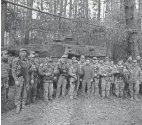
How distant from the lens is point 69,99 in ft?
28.1

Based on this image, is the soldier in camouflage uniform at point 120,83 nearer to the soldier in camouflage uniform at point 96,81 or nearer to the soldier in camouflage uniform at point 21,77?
the soldier in camouflage uniform at point 96,81

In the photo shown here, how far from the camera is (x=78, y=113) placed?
7027mm

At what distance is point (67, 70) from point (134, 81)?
3305mm

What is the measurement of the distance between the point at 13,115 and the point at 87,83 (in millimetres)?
3963

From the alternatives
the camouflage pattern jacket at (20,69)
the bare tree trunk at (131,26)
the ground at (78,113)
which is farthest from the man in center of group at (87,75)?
the bare tree trunk at (131,26)

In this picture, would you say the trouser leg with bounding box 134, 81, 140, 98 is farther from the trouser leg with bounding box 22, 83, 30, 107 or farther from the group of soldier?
the trouser leg with bounding box 22, 83, 30, 107

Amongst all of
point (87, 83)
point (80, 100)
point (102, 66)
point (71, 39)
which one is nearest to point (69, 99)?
point (80, 100)

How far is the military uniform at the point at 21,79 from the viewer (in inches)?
268

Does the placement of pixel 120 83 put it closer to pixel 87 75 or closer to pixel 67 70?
pixel 87 75

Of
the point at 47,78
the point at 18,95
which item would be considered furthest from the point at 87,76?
the point at 18,95

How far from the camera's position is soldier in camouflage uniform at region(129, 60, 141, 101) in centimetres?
942

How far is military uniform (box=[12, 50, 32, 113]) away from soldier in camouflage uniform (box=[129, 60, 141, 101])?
5.00 meters

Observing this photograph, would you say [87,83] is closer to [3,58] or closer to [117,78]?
[117,78]

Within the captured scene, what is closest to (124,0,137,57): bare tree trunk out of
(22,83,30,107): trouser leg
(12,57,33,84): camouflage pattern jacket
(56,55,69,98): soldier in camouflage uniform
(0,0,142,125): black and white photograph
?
(0,0,142,125): black and white photograph
